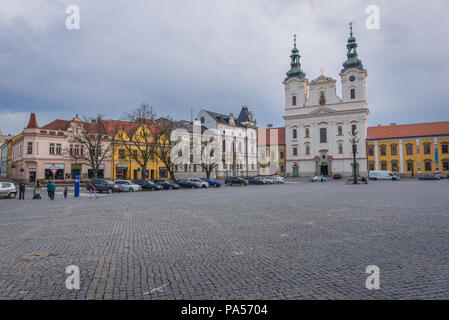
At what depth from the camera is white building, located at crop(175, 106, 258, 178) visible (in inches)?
2494

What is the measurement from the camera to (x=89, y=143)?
40781 millimetres

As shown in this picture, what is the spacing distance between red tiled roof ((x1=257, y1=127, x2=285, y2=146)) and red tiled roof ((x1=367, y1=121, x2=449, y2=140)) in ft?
72.6

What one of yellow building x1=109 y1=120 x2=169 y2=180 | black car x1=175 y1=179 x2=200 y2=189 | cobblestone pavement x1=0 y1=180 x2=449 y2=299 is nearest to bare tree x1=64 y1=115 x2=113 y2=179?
yellow building x1=109 y1=120 x2=169 y2=180

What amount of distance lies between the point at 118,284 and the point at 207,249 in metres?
2.68

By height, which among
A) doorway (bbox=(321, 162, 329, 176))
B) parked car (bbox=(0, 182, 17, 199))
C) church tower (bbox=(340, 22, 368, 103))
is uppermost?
church tower (bbox=(340, 22, 368, 103))

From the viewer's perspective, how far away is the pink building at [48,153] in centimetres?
4694

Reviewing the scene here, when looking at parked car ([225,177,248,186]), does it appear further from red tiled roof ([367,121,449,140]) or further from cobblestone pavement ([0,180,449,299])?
red tiled roof ([367,121,449,140])

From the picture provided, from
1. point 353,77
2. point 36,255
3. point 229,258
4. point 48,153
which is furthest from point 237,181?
point 36,255

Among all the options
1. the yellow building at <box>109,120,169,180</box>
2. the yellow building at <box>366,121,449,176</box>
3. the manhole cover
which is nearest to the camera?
the manhole cover

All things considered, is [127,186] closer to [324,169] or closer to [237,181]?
[237,181]

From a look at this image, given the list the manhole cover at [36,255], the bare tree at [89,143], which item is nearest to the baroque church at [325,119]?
the bare tree at [89,143]

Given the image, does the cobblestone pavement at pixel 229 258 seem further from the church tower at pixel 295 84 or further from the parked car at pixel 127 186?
the church tower at pixel 295 84

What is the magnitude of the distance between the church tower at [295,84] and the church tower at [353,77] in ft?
30.8
